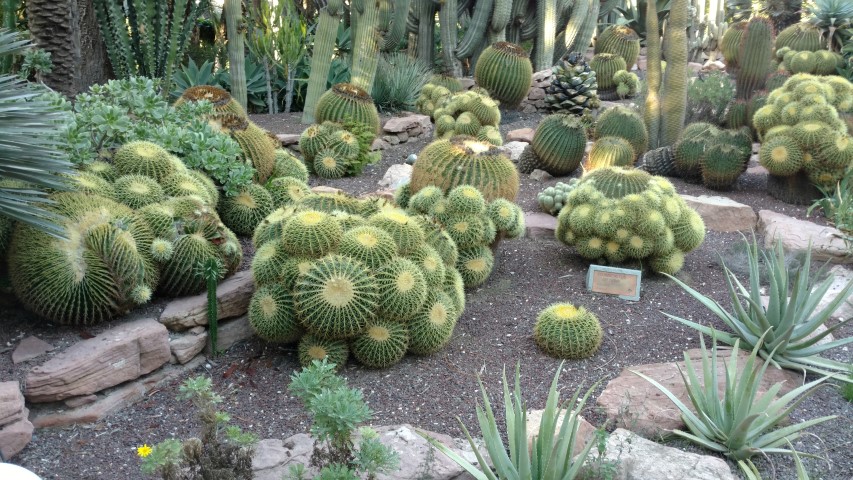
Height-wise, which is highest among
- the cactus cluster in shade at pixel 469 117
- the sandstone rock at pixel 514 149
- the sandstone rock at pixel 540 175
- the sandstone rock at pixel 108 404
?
the cactus cluster in shade at pixel 469 117

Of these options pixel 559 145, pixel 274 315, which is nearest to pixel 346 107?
pixel 559 145

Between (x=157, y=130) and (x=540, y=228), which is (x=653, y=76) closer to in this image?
(x=540, y=228)

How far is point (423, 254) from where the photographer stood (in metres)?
4.26

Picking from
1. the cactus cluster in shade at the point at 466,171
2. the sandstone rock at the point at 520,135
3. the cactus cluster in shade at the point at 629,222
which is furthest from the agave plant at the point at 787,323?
the sandstone rock at the point at 520,135

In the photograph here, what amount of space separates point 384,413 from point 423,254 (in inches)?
36.6

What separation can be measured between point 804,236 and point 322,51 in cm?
569

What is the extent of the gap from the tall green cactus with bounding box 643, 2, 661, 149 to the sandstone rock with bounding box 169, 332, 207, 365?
5.63 metres

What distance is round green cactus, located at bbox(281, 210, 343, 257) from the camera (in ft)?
13.2

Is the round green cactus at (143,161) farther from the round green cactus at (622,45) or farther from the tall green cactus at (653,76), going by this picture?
the round green cactus at (622,45)

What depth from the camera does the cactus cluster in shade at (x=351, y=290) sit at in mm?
3904

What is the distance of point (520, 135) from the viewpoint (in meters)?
9.02

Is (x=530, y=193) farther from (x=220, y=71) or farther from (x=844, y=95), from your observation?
(x=220, y=71)

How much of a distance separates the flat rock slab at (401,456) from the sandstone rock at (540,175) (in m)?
4.50

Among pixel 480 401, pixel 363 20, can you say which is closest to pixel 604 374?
pixel 480 401
